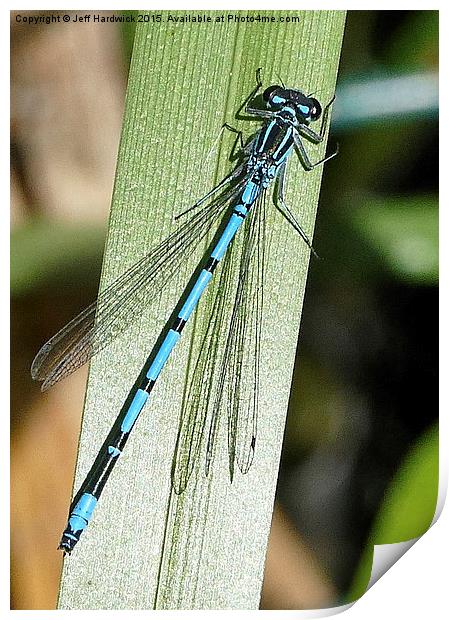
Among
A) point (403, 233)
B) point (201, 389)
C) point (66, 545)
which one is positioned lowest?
point (66, 545)

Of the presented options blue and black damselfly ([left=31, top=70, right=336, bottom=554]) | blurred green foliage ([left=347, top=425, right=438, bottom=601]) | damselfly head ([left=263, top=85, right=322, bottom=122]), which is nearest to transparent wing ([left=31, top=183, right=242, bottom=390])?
blue and black damselfly ([left=31, top=70, right=336, bottom=554])

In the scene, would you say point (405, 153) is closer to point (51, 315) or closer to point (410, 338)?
point (410, 338)

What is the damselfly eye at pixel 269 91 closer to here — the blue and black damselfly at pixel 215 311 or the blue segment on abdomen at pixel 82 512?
the blue and black damselfly at pixel 215 311

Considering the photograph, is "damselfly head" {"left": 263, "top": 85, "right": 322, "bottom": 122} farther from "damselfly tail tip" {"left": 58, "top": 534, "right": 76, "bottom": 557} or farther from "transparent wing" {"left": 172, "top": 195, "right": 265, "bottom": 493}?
"damselfly tail tip" {"left": 58, "top": 534, "right": 76, "bottom": 557}

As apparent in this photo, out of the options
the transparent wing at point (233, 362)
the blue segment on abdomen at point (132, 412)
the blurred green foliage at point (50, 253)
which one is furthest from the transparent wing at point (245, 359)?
the blurred green foliage at point (50, 253)

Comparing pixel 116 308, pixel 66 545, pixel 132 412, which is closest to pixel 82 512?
pixel 66 545

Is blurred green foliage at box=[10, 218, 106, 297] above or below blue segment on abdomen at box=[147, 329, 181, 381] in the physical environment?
above

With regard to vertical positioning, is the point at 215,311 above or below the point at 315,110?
below

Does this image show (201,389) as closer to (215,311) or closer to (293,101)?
(215,311)
